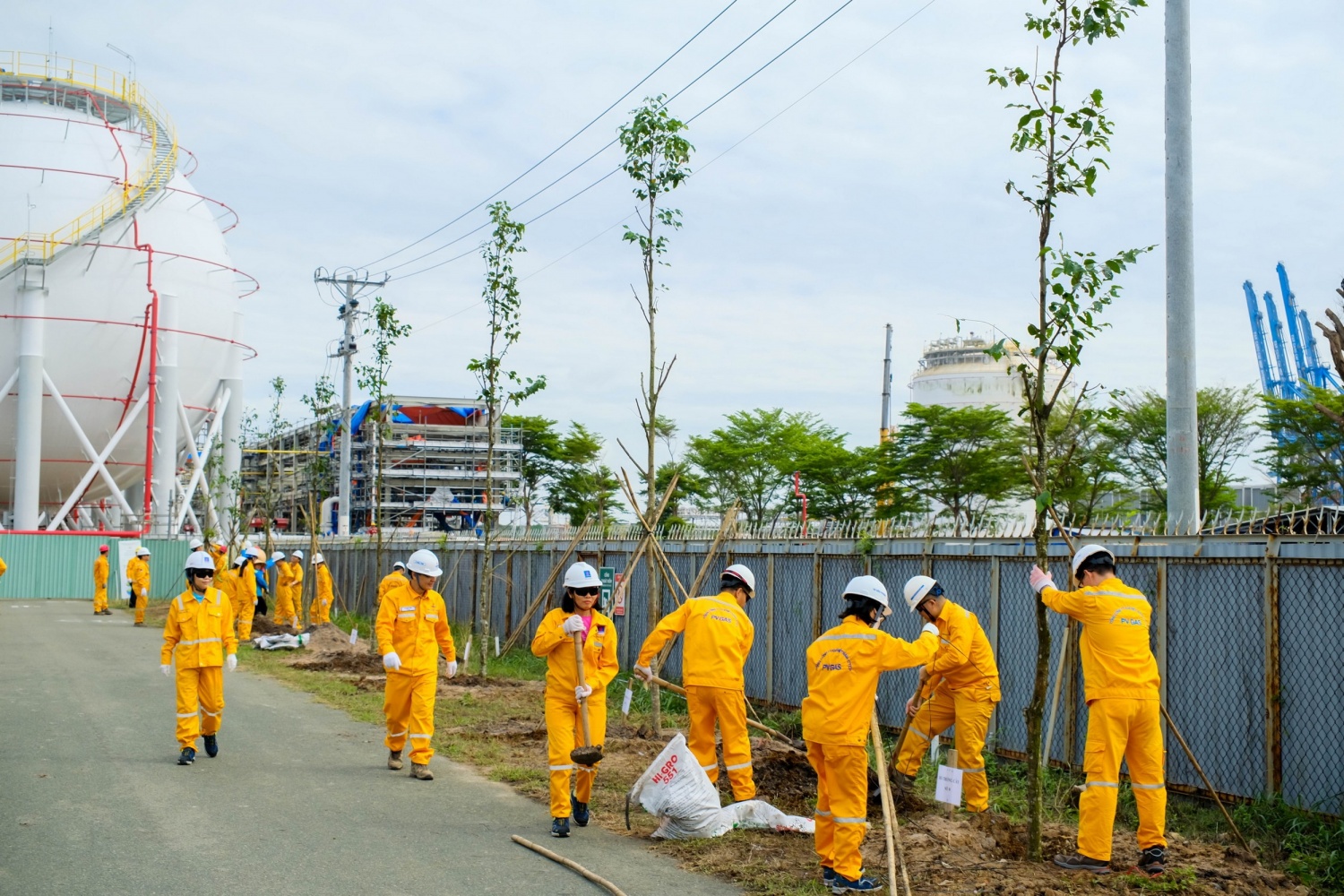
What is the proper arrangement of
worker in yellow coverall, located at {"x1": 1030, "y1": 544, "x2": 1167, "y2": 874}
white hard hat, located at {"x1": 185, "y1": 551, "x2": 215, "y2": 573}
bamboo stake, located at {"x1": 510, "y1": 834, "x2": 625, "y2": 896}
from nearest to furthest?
bamboo stake, located at {"x1": 510, "y1": 834, "x2": 625, "y2": 896}
worker in yellow coverall, located at {"x1": 1030, "y1": 544, "x2": 1167, "y2": 874}
white hard hat, located at {"x1": 185, "y1": 551, "x2": 215, "y2": 573}

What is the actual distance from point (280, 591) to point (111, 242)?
20.4 meters

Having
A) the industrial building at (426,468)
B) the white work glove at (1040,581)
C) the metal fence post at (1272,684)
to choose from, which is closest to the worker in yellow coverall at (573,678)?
the white work glove at (1040,581)

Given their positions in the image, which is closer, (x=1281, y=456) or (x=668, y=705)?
(x=668, y=705)

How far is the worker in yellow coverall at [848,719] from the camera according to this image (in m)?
6.70

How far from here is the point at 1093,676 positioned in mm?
7145

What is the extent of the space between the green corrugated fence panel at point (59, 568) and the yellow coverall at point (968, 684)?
33.7 metres

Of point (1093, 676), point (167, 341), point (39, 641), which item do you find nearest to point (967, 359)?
point (167, 341)

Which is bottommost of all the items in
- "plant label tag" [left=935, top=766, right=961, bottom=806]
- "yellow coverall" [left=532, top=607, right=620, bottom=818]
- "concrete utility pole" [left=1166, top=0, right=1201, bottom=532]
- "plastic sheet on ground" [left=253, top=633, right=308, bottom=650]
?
"plastic sheet on ground" [left=253, top=633, right=308, bottom=650]

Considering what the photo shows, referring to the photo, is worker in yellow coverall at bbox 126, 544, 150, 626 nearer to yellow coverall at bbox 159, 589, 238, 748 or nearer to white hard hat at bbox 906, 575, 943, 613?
yellow coverall at bbox 159, 589, 238, 748

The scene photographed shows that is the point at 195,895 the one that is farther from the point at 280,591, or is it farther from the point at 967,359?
the point at 967,359

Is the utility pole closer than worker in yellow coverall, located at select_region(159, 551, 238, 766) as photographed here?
No

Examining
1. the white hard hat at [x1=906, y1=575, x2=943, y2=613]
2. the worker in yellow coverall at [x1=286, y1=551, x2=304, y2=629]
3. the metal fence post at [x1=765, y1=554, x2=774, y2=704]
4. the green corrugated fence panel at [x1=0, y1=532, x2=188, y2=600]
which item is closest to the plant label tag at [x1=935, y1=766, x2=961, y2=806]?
the white hard hat at [x1=906, y1=575, x2=943, y2=613]

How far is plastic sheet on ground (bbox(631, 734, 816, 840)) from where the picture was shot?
25.8 ft

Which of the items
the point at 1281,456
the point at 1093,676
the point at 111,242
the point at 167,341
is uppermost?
the point at 111,242
